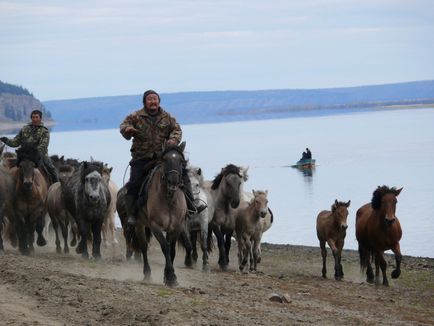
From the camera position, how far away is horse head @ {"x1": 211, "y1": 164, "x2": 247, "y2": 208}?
20641mm

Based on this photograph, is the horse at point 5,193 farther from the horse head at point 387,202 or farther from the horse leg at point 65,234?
the horse head at point 387,202

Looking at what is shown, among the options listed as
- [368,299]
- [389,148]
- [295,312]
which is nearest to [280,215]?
[368,299]

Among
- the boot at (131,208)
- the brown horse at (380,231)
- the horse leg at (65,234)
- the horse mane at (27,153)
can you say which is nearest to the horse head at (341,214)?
the brown horse at (380,231)

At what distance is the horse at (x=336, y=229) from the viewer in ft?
68.7

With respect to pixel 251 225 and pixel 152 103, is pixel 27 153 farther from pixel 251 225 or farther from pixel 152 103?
pixel 152 103

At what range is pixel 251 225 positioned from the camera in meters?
21.2

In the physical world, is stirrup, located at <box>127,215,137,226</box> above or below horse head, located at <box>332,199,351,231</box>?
below

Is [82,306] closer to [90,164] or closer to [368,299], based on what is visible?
[368,299]

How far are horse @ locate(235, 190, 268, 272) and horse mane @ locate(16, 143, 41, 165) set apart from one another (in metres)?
4.18

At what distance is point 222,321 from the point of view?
442 inches

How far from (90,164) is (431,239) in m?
18.2

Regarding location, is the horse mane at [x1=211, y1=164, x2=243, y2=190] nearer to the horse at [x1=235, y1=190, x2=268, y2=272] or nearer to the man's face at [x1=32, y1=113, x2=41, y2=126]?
the horse at [x1=235, y1=190, x2=268, y2=272]

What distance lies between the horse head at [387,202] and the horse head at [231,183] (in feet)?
8.59

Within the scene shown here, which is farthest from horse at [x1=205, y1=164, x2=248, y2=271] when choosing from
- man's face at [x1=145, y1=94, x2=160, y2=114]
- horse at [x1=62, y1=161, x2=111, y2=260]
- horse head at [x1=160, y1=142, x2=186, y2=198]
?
horse head at [x1=160, y1=142, x2=186, y2=198]
